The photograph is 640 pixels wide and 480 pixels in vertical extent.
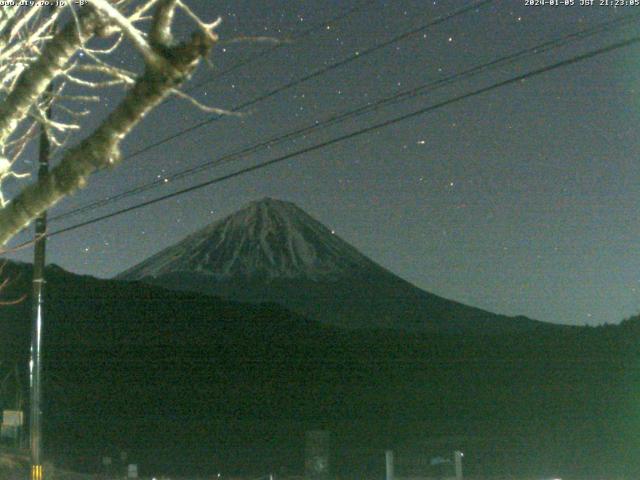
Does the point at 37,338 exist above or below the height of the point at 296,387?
below

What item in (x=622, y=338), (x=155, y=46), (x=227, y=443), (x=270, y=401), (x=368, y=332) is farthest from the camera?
(x=368, y=332)

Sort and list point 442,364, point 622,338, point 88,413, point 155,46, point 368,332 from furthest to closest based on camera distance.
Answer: point 368,332
point 442,364
point 622,338
point 88,413
point 155,46

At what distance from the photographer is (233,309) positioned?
111m

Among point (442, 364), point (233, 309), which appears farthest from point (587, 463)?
point (233, 309)

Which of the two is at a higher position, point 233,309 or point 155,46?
point 233,309

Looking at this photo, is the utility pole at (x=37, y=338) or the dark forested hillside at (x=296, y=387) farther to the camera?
the dark forested hillside at (x=296, y=387)

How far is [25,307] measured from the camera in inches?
2655

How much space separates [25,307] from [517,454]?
35810mm

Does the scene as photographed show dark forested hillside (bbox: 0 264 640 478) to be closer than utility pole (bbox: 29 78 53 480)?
No

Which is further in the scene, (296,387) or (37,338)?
(296,387)

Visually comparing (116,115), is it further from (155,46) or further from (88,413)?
(88,413)

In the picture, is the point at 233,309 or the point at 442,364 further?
the point at 233,309

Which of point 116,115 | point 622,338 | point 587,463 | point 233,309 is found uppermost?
point 233,309

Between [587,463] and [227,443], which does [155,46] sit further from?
[227,443]
